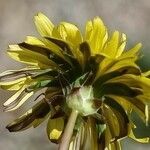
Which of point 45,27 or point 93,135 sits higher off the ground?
point 45,27

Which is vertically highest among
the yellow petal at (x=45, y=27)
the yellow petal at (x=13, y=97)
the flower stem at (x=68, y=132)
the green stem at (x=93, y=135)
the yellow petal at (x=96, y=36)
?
the yellow petal at (x=45, y=27)

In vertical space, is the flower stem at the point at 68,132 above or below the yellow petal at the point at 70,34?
below

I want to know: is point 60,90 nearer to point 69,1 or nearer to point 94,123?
point 94,123

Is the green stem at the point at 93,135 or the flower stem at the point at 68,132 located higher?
the flower stem at the point at 68,132

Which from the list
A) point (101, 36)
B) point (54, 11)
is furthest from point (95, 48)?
point (54, 11)

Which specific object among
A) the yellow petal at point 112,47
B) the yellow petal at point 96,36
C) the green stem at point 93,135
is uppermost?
the yellow petal at point 96,36
